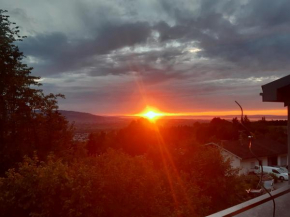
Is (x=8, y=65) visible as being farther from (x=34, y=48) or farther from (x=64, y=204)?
(x=64, y=204)

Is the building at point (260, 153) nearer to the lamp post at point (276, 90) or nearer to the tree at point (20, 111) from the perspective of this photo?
the tree at point (20, 111)

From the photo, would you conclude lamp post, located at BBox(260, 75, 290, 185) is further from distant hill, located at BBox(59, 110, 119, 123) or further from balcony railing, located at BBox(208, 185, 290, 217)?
distant hill, located at BBox(59, 110, 119, 123)

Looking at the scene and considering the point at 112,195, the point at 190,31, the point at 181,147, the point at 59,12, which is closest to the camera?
the point at 112,195

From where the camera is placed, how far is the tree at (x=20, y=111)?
11289mm

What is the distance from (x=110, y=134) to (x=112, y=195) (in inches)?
743

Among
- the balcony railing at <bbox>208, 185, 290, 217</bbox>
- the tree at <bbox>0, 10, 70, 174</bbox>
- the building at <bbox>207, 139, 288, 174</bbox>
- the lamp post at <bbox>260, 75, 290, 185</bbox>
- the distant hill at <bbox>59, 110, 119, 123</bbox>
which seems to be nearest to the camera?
the balcony railing at <bbox>208, 185, 290, 217</bbox>

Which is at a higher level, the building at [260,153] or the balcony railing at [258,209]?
the balcony railing at [258,209]

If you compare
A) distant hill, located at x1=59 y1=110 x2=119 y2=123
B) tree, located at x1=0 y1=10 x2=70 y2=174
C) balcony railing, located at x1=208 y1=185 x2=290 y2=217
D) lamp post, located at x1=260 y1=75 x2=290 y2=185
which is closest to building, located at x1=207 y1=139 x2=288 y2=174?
tree, located at x1=0 y1=10 x2=70 y2=174

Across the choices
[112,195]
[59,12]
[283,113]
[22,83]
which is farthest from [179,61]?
[283,113]

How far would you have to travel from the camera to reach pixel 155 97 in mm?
13281

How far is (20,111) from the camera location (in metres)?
12.0

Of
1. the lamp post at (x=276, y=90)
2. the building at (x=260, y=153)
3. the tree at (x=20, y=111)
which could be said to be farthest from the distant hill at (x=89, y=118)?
the lamp post at (x=276, y=90)

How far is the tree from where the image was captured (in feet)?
37.0

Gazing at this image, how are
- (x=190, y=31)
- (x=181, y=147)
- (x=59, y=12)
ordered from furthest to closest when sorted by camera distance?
(x=181, y=147) < (x=190, y=31) < (x=59, y=12)
